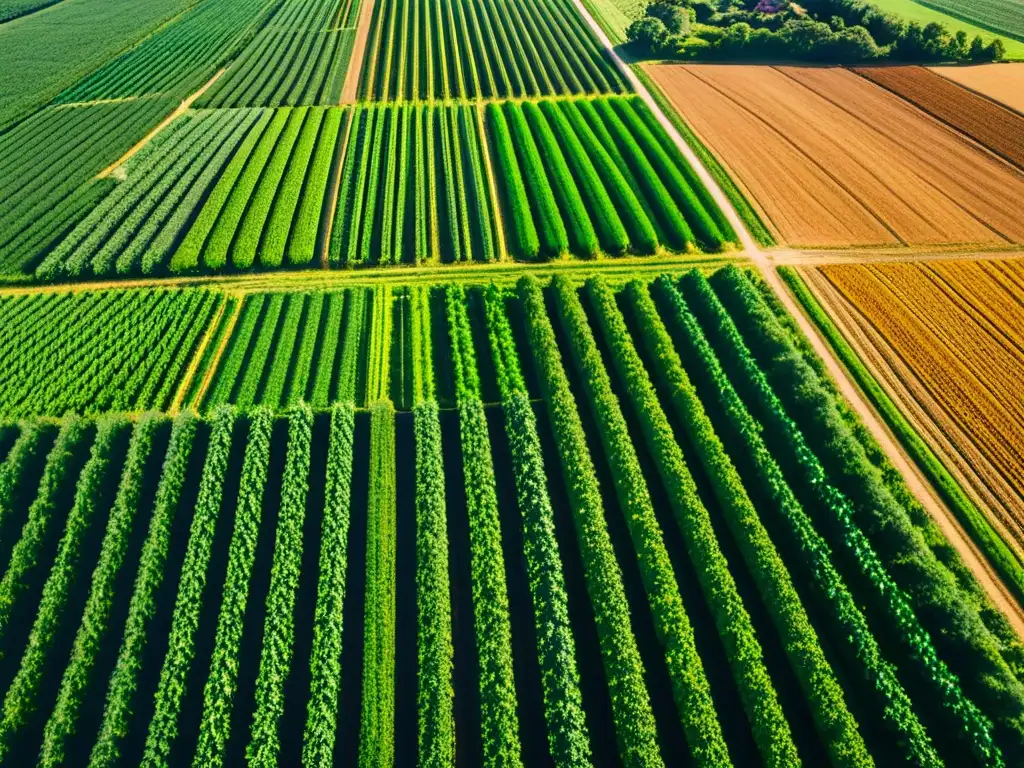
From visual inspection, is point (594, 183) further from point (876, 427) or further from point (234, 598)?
point (234, 598)

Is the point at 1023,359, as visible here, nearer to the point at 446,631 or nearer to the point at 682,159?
the point at 682,159

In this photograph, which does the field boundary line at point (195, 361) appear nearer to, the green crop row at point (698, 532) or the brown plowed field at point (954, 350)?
the green crop row at point (698, 532)

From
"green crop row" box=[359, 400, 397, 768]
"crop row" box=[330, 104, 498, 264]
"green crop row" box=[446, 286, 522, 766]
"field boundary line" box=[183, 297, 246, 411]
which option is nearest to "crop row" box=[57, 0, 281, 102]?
"crop row" box=[330, 104, 498, 264]

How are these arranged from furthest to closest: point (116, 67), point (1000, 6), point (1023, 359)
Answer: point (1000, 6) < point (116, 67) < point (1023, 359)

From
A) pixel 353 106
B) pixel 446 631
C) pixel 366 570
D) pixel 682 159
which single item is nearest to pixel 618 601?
pixel 446 631

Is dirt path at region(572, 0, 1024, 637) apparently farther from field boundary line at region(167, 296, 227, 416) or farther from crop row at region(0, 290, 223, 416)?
crop row at region(0, 290, 223, 416)

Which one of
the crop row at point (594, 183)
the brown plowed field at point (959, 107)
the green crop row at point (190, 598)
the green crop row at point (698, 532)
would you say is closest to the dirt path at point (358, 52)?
the crop row at point (594, 183)
